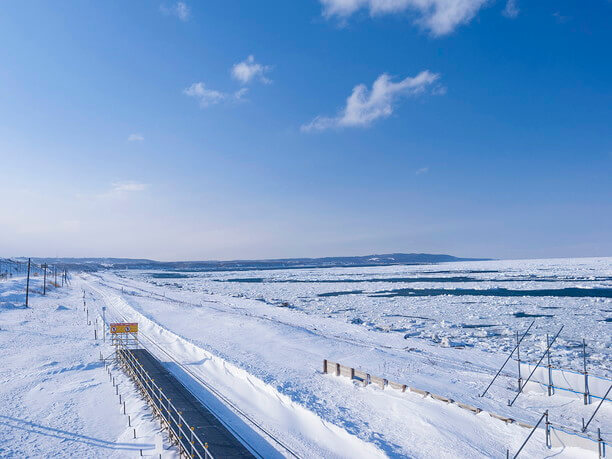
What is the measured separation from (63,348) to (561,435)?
27.5 metres

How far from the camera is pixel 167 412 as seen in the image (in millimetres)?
14148

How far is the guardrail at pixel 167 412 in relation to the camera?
11.4m

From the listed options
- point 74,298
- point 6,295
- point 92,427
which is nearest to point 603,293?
point 92,427

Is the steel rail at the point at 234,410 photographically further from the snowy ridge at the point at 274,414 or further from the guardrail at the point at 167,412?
the guardrail at the point at 167,412

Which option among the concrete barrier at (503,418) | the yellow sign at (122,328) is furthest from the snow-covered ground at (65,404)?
the concrete barrier at (503,418)

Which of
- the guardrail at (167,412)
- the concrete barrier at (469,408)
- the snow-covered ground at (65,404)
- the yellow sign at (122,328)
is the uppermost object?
the yellow sign at (122,328)

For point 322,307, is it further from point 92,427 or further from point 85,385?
point 92,427

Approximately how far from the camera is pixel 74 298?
56.7 metres

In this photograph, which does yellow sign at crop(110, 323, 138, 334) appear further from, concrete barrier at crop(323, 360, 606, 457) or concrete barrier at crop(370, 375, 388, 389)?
concrete barrier at crop(370, 375, 388, 389)

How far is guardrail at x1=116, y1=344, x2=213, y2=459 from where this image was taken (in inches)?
447

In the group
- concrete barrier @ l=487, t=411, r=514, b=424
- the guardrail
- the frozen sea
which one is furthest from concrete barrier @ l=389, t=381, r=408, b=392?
the frozen sea

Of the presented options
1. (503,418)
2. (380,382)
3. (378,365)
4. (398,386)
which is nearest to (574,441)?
(503,418)

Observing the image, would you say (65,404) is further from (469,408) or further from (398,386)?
(469,408)

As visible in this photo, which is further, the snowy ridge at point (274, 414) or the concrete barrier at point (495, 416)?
the snowy ridge at point (274, 414)
